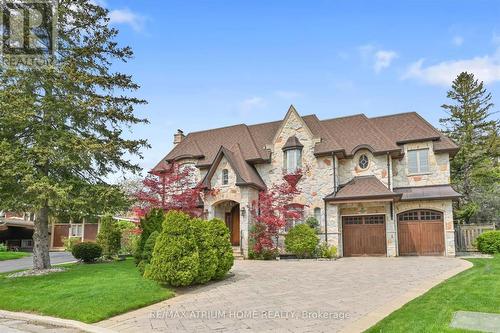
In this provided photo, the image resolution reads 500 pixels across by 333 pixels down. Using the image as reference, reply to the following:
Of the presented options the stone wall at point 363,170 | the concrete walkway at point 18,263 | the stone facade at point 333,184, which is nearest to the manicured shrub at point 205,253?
the stone facade at point 333,184

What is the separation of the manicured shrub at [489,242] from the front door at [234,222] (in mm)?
13667

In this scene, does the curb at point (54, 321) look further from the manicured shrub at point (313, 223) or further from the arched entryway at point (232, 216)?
the manicured shrub at point (313, 223)

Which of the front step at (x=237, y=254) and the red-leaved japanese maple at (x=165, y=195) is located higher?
the red-leaved japanese maple at (x=165, y=195)

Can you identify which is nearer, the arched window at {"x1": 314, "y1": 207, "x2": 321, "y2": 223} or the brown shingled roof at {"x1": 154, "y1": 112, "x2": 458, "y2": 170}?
the brown shingled roof at {"x1": 154, "y1": 112, "x2": 458, "y2": 170}

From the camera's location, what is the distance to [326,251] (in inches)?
818

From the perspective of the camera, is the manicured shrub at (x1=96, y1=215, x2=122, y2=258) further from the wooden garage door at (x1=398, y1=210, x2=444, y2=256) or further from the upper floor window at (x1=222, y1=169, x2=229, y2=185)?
the wooden garage door at (x1=398, y1=210, x2=444, y2=256)

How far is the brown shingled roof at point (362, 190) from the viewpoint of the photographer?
2027 centimetres

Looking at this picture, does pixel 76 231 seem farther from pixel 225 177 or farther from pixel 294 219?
pixel 294 219

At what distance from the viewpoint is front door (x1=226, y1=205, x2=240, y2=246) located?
23828 mm

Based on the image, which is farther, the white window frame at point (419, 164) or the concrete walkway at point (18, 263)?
the white window frame at point (419, 164)

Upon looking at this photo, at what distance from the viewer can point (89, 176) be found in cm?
1641

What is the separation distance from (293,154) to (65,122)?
43.0 ft

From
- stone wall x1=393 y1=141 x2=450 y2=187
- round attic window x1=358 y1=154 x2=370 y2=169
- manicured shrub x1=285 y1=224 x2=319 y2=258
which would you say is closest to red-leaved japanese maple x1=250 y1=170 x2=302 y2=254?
manicured shrub x1=285 y1=224 x2=319 y2=258

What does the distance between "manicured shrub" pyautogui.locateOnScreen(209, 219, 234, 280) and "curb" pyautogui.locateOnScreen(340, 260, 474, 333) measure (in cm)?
568
